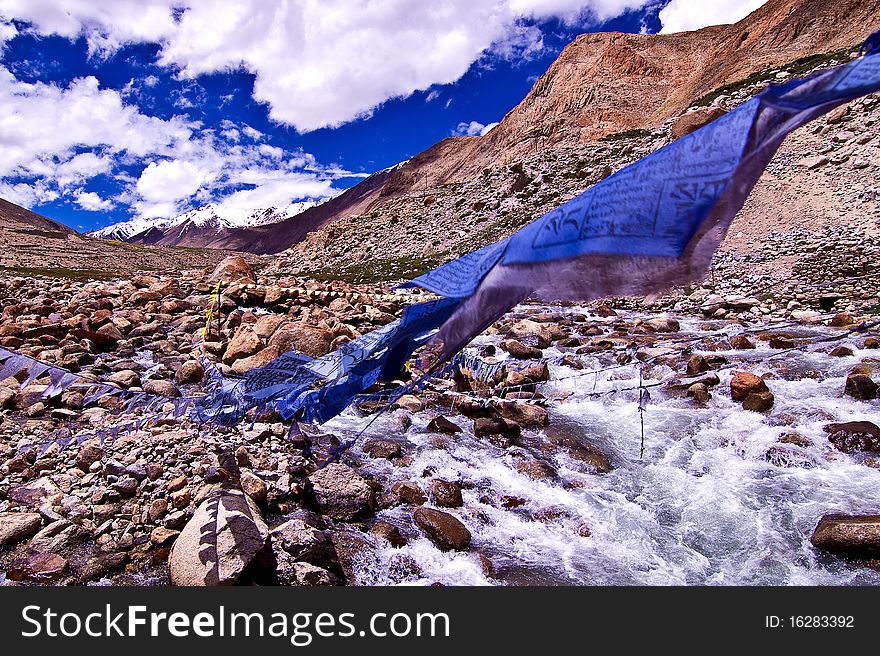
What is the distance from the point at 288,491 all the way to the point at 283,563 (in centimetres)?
94

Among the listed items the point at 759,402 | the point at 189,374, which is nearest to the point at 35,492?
the point at 189,374

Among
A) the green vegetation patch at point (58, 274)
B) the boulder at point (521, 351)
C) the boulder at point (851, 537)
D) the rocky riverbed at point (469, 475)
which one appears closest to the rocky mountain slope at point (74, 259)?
the green vegetation patch at point (58, 274)

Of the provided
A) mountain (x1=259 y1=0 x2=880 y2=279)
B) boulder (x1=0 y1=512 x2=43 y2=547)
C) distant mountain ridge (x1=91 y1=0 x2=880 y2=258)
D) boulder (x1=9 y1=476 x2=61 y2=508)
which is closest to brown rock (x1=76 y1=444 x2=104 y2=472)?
boulder (x1=9 y1=476 x2=61 y2=508)

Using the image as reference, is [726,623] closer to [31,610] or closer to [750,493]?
[750,493]

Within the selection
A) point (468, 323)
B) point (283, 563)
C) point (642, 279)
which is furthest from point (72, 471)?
point (642, 279)

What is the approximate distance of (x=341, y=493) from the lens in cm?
400

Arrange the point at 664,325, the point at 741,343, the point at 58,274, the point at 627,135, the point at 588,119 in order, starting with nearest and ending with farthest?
1. the point at 741,343
2. the point at 664,325
3. the point at 58,274
4. the point at 627,135
5. the point at 588,119

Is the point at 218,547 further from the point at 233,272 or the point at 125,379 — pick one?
the point at 233,272

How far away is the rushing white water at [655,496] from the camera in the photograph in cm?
346

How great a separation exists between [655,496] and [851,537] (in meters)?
1.39

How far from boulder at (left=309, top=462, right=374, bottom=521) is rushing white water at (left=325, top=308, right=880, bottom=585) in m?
0.23

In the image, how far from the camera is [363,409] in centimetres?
619

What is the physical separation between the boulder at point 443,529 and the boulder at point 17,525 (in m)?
2.66

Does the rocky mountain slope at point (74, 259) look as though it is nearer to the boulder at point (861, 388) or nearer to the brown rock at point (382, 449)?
the brown rock at point (382, 449)
